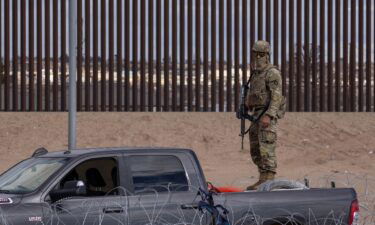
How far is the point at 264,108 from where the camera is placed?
11977mm

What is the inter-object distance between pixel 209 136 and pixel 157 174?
40.0ft

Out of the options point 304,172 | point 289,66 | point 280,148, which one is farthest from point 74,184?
point 289,66

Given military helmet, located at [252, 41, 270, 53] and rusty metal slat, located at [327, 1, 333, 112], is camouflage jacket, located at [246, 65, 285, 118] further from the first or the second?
rusty metal slat, located at [327, 1, 333, 112]

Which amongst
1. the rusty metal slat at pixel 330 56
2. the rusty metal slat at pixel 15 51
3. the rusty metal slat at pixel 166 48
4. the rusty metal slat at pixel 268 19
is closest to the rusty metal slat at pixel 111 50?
the rusty metal slat at pixel 166 48

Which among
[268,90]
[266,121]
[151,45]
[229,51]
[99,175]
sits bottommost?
[99,175]

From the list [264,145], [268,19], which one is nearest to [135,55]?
[268,19]

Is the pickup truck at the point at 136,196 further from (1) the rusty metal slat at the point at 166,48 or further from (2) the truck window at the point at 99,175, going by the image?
(1) the rusty metal slat at the point at 166,48

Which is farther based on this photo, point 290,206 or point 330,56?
point 330,56

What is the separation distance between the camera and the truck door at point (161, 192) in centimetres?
827

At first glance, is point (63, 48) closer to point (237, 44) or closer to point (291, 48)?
point (237, 44)

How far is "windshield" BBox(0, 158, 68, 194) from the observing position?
8.31m

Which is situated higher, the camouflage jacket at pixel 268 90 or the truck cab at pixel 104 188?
the camouflage jacket at pixel 268 90

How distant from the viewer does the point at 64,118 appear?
2156cm

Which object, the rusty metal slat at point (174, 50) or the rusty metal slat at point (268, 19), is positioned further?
the rusty metal slat at point (268, 19)
